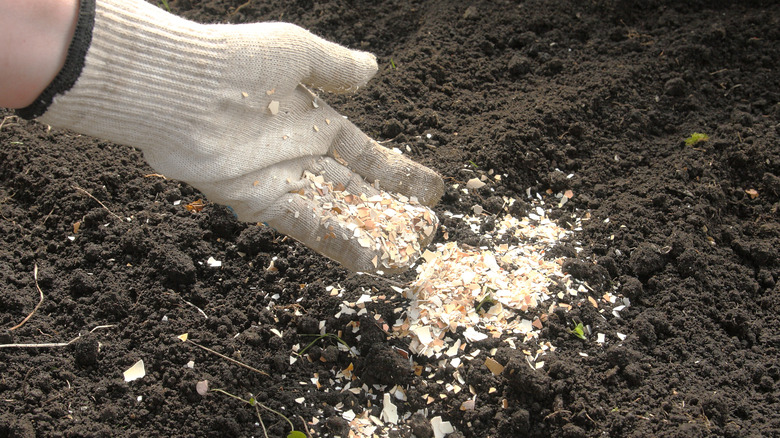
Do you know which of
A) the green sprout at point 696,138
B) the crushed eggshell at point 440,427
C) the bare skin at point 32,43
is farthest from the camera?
the green sprout at point 696,138

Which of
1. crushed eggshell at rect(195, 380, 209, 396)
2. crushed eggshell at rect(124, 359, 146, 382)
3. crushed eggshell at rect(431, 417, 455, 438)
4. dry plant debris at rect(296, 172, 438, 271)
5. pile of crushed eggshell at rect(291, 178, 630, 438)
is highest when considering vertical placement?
dry plant debris at rect(296, 172, 438, 271)

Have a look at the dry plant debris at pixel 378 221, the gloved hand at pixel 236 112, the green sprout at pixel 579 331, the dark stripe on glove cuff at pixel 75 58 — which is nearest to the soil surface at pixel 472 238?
the green sprout at pixel 579 331

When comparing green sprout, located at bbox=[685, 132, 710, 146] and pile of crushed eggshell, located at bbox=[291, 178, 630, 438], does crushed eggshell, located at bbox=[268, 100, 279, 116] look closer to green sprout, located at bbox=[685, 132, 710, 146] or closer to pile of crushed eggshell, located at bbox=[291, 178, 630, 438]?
pile of crushed eggshell, located at bbox=[291, 178, 630, 438]

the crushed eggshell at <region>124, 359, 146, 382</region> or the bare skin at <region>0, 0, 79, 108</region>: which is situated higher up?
the bare skin at <region>0, 0, 79, 108</region>

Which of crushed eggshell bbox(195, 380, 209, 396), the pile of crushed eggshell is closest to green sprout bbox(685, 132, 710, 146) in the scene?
the pile of crushed eggshell

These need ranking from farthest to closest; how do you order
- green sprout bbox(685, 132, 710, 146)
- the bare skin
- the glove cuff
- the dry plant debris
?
green sprout bbox(685, 132, 710, 146), the dry plant debris, the glove cuff, the bare skin

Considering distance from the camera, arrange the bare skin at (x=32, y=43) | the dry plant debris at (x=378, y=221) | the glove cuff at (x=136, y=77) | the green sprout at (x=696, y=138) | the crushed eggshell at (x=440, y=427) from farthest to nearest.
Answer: the green sprout at (x=696, y=138) → the dry plant debris at (x=378, y=221) → the crushed eggshell at (x=440, y=427) → the glove cuff at (x=136, y=77) → the bare skin at (x=32, y=43)

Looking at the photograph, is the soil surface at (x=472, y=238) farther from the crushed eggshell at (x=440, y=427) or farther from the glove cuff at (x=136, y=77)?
the glove cuff at (x=136, y=77)

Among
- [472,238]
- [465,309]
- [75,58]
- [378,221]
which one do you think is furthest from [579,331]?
[75,58]

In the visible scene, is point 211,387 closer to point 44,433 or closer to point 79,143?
point 44,433
